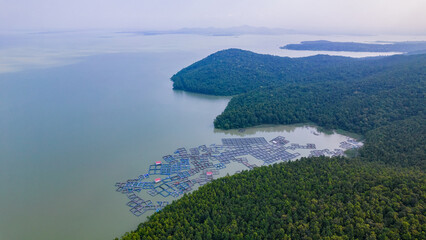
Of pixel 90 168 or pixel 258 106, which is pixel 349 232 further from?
pixel 258 106

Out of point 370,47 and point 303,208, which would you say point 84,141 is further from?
point 370,47

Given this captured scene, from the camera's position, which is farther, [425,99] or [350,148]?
[425,99]

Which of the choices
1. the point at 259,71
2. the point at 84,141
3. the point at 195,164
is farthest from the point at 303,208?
the point at 259,71

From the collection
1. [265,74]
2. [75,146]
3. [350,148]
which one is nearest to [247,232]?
[350,148]

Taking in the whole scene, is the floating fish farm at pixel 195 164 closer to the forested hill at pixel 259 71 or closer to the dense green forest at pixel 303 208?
the dense green forest at pixel 303 208

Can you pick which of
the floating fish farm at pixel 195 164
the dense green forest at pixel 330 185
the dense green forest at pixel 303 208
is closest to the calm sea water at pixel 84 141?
the floating fish farm at pixel 195 164

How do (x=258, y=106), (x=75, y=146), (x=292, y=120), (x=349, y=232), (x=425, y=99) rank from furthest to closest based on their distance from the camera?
(x=258, y=106), (x=292, y=120), (x=425, y=99), (x=75, y=146), (x=349, y=232)

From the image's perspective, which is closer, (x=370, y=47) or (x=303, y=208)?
(x=303, y=208)

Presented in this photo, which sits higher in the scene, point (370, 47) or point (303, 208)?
point (370, 47)

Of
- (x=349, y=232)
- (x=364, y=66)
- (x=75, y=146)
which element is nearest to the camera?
(x=349, y=232)
